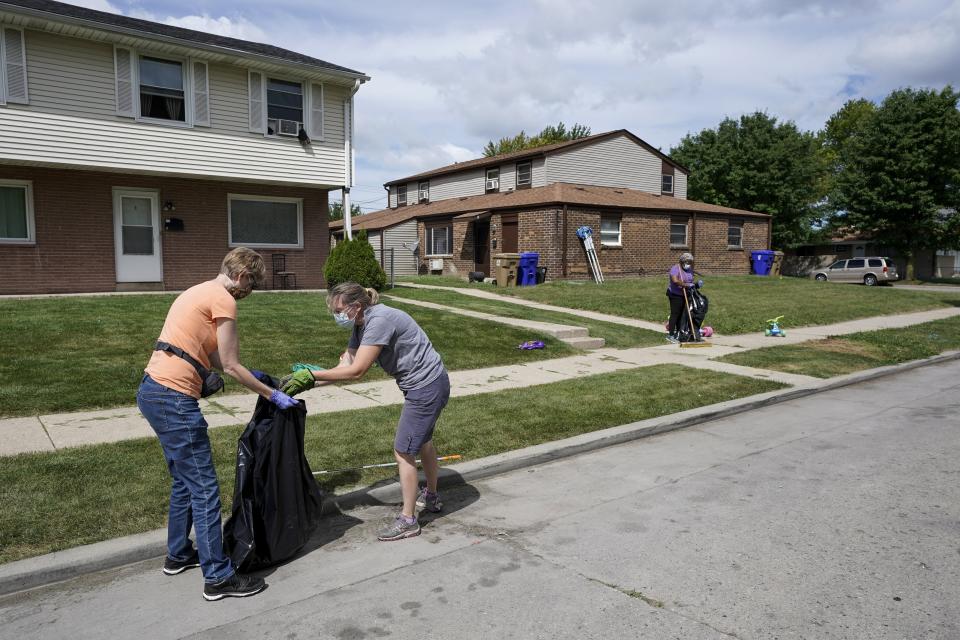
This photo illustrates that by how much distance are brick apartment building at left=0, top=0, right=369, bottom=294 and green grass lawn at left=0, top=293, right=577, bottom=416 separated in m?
2.66

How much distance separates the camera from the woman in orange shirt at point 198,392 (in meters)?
3.60

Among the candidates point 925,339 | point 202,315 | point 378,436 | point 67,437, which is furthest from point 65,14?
point 925,339

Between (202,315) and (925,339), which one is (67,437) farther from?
(925,339)

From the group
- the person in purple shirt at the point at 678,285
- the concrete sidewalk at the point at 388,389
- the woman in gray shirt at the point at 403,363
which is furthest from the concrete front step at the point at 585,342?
the woman in gray shirt at the point at 403,363

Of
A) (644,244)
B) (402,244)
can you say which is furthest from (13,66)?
(644,244)

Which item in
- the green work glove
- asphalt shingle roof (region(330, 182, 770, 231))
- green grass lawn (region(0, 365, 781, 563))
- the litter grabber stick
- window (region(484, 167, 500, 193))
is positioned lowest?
the litter grabber stick

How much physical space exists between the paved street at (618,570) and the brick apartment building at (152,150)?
14.3 m

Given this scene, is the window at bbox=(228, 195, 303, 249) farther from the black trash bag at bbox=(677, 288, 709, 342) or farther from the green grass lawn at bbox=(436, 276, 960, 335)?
the black trash bag at bbox=(677, 288, 709, 342)

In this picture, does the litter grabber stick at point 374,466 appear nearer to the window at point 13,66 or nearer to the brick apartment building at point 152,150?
the brick apartment building at point 152,150

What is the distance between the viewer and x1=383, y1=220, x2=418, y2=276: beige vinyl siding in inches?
1297

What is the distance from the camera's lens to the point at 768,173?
145ft

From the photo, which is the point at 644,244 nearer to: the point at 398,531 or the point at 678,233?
the point at 678,233

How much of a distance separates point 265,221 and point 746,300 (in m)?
14.1

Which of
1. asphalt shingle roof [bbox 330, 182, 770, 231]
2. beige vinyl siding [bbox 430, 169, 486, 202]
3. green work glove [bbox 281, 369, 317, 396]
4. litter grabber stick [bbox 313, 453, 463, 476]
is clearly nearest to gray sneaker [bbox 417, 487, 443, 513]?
litter grabber stick [bbox 313, 453, 463, 476]
